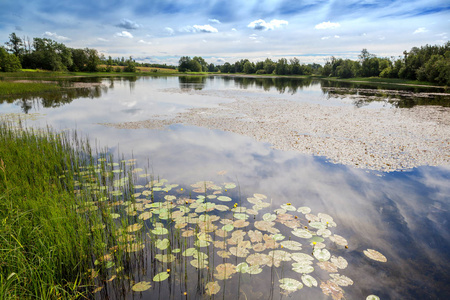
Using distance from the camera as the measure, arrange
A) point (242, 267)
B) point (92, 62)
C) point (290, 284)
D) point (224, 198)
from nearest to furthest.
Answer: point (290, 284) < point (242, 267) < point (224, 198) < point (92, 62)

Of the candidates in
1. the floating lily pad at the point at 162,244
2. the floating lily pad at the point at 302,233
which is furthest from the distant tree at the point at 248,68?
the floating lily pad at the point at 162,244

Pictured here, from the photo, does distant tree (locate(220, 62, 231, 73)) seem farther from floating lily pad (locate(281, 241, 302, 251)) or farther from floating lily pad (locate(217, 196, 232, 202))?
floating lily pad (locate(281, 241, 302, 251))

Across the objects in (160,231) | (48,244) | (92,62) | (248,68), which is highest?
(248,68)

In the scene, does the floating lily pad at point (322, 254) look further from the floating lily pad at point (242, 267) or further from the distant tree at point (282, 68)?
the distant tree at point (282, 68)

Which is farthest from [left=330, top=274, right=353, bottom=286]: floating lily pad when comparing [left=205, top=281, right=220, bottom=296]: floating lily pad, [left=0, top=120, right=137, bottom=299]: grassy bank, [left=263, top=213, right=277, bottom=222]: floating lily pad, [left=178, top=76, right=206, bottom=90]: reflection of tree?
[left=178, top=76, right=206, bottom=90]: reflection of tree

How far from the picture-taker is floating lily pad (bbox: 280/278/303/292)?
3.48m

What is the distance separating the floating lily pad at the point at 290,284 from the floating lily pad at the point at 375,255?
1656 mm

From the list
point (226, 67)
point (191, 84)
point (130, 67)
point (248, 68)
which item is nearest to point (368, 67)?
point (248, 68)

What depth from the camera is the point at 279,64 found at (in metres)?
135

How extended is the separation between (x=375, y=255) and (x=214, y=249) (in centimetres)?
299

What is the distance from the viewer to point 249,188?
6.56 m

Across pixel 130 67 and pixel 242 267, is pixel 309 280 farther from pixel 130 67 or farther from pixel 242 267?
pixel 130 67

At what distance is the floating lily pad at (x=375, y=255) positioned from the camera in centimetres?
416

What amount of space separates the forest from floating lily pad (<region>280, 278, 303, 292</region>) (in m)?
72.0
